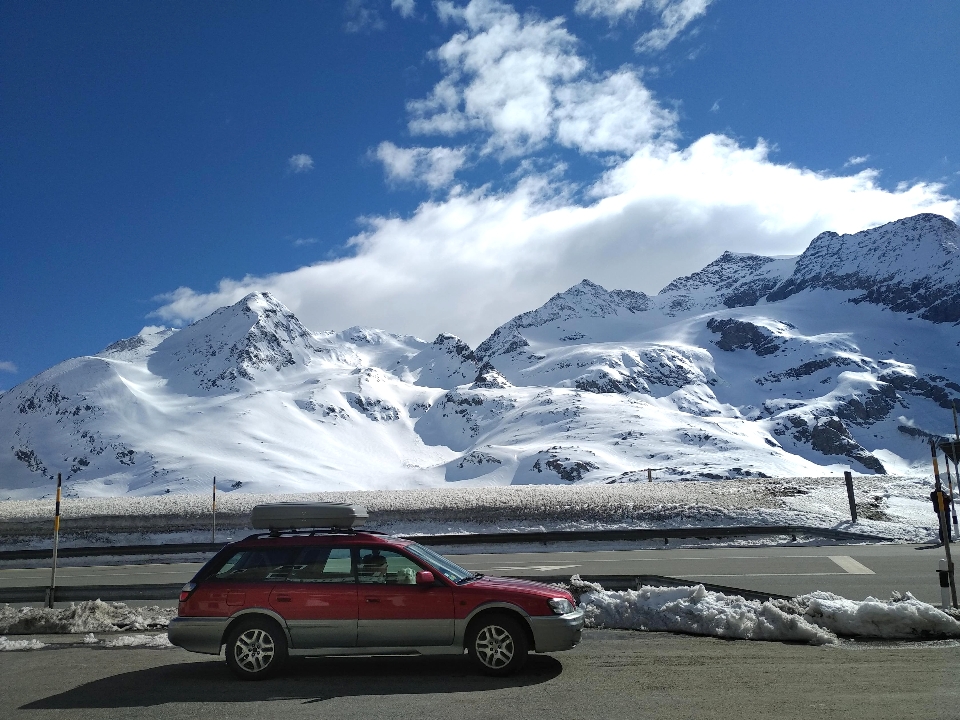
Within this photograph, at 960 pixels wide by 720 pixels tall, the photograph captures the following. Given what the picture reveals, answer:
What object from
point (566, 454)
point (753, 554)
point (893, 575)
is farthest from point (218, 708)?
point (566, 454)

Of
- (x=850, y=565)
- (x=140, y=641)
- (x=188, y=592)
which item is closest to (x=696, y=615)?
(x=188, y=592)

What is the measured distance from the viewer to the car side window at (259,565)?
29.0ft

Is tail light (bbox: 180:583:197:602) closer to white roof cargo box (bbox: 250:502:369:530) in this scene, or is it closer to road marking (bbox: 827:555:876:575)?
white roof cargo box (bbox: 250:502:369:530)

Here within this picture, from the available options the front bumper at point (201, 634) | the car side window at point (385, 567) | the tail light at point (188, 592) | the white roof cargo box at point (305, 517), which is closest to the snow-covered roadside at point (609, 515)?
the car side window at point (385, 567)

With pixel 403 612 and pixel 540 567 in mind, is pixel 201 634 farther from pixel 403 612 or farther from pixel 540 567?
pixel 540 567

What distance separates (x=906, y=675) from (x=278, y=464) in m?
174

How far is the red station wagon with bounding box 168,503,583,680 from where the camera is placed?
8.51 meters

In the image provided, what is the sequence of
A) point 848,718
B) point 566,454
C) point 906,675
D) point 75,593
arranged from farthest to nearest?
1. point 566,454
2. point 75,593
3. point 906,675
4. point 848,718

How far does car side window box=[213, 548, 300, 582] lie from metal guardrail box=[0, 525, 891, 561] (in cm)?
1614

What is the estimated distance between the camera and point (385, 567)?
8.87m

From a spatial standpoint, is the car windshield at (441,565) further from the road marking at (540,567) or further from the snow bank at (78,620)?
the road marking at (540,567)

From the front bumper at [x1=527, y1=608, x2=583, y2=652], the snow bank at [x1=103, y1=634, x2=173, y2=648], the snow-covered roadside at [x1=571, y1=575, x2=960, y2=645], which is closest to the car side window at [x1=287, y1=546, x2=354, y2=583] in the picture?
the front bumper at [x1=527, y1=608, x2=583, y2=652]

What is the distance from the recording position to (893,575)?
50.6ft

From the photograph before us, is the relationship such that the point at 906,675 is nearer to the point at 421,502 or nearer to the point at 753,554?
the point at 753,554
